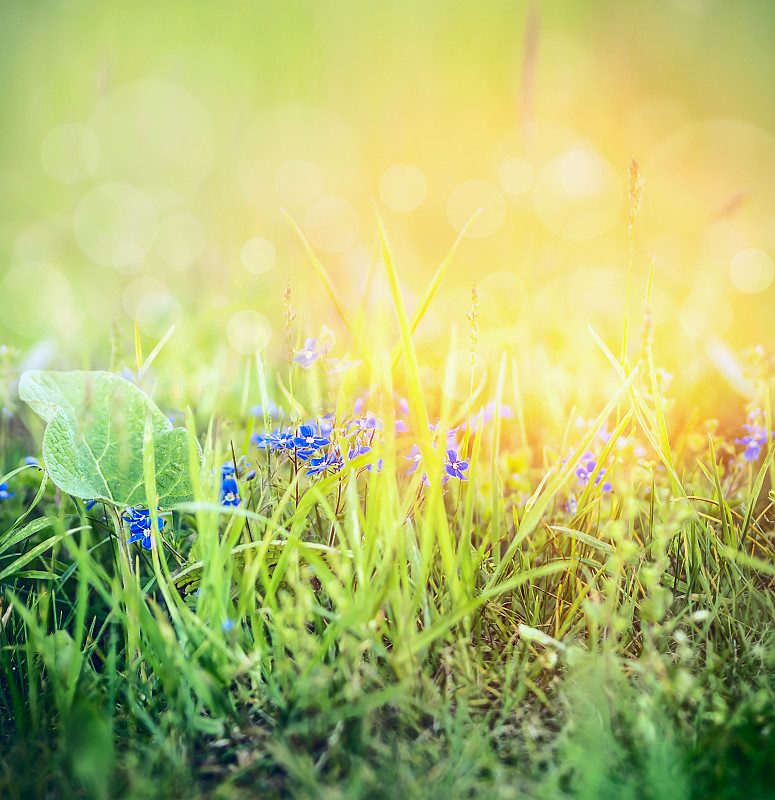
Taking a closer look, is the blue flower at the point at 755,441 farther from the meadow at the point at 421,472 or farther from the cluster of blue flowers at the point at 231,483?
the cluster of blue flowers at the point at 231,483

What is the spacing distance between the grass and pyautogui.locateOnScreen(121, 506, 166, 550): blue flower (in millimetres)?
28

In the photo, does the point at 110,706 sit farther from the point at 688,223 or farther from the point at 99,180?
the point at 99,180

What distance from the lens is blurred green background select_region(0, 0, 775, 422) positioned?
2.32m

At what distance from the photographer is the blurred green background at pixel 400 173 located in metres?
2.32

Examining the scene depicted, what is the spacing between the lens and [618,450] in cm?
132

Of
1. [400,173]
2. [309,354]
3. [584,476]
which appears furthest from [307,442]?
[400,173]

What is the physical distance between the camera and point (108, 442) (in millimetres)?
1268

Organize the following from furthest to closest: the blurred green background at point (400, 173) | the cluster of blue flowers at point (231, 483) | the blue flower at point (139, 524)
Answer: the blurred green background at point (400, 173), the cluster of blue flowers at point (231, 483), the blue flower at point (139, 524)

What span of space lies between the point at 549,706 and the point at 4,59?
19.9 ft

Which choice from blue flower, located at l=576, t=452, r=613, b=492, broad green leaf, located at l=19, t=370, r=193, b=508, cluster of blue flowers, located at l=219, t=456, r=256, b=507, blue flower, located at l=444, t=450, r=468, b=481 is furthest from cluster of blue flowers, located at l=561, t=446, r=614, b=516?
broad green leaf, located at l=19, t=370, r=193, b=508

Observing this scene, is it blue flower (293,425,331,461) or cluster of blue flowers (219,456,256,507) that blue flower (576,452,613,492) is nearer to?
blue flower (293,425,331,461)

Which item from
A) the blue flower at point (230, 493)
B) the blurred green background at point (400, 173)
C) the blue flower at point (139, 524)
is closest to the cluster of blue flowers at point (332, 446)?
the blue flower at point (230, 493)

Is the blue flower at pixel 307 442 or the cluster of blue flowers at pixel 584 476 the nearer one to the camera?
the blue flower at pixel 307 442

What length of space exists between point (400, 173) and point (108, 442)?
2.33 m
